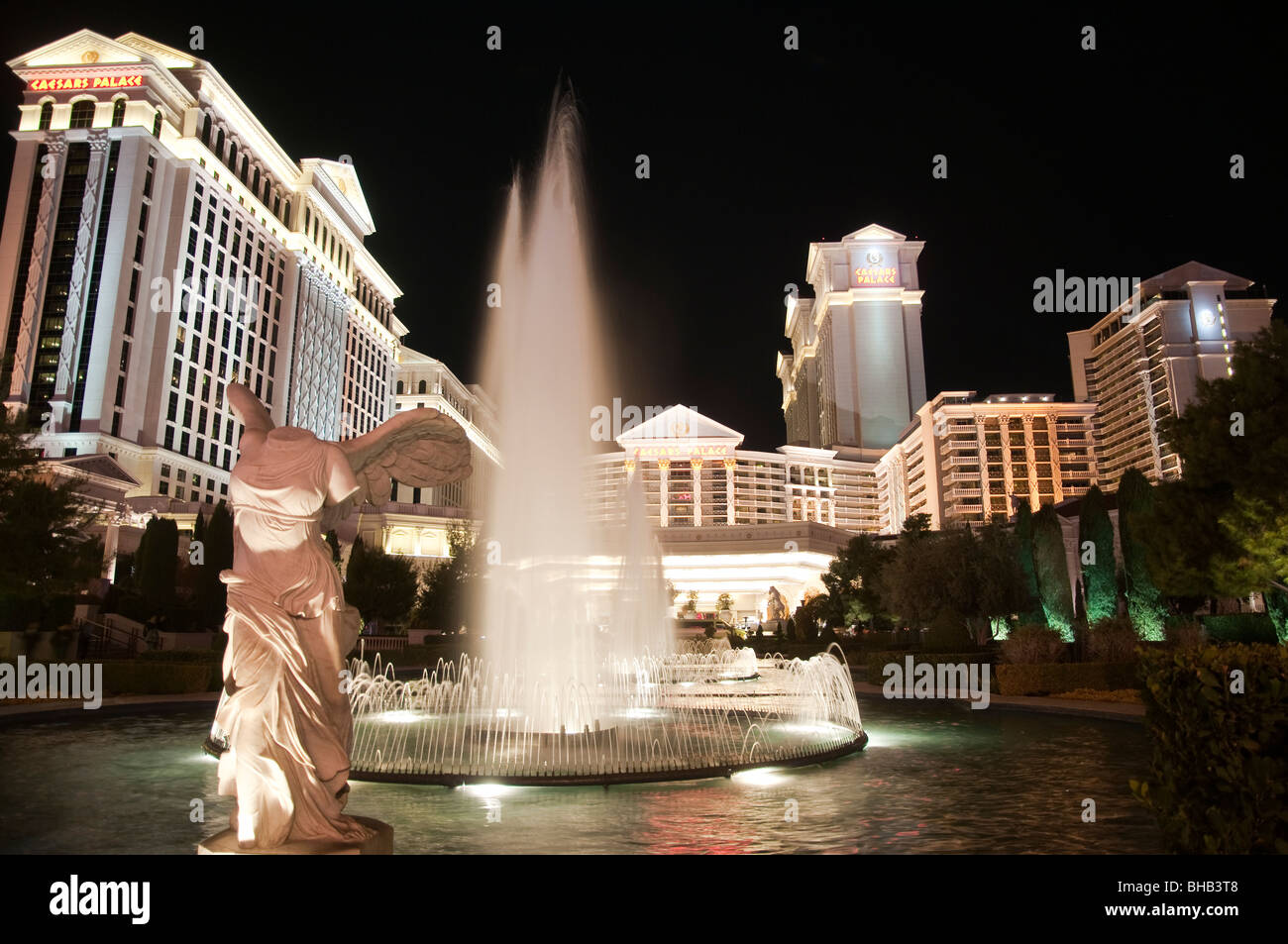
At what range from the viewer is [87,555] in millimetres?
21469

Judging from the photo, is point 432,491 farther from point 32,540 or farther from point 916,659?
point 916,659

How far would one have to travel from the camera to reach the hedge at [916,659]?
72.7ft

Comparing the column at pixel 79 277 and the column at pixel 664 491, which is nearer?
the column at pixel 79 277

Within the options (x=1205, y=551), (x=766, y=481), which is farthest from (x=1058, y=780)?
(x=766, y=481)

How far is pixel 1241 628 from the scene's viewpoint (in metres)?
24.0

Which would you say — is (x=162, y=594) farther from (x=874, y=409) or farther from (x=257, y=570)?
(x=874, y=409)

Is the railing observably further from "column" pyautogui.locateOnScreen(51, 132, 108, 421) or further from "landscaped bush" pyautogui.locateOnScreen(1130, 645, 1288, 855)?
"column" pyautogui.locateOnScreen(51, 132, 108, 421)

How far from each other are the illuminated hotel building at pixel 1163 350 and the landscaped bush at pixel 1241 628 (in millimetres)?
89519

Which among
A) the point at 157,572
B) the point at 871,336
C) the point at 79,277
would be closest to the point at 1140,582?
the point at 157,572

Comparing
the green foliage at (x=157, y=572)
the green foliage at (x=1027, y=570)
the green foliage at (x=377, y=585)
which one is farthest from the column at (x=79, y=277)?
the green foliage at (x=1027, y=570)

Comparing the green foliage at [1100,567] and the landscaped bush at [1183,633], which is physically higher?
the green foliage at [1100,567]

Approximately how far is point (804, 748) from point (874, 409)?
398ft

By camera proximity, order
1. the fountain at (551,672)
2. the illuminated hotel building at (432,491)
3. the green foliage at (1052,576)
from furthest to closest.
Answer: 1. the illuminated hotel building at (432,491)
2. the green foliage at (1052,576)
3. the fountain at (551,672)

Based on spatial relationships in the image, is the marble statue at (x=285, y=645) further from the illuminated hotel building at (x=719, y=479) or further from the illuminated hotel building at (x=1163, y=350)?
the illuminated hotel building at (x=1163, y=350)
